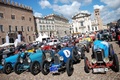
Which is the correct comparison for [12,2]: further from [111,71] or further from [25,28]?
[111,71]

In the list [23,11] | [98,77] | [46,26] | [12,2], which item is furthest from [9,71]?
[46,26]

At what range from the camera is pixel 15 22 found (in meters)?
37.7

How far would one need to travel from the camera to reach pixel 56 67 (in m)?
8.02

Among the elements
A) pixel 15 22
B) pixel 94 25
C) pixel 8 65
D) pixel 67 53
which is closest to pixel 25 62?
pixel 8 65

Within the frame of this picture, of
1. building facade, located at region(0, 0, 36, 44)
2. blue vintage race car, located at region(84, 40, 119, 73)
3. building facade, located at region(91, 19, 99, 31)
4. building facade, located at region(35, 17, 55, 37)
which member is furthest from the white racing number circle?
building facade, located at region(91, 19, 99, 31)

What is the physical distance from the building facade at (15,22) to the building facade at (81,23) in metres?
59.1

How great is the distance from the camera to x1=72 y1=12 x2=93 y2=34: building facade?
322 feet

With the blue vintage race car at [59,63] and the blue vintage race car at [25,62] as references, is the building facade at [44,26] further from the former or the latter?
the blue vintage race car at [59,63]

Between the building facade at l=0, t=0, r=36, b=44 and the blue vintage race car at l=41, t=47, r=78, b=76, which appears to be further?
the building facade at l=0, t=0, r=36, b=44

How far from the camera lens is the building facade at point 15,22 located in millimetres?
33531

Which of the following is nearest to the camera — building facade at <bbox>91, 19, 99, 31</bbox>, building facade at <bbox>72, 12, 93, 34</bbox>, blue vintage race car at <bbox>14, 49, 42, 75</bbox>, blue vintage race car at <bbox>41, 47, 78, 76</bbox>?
blue vintage race car at <bbox>41, 47, 78, 76</bbox>

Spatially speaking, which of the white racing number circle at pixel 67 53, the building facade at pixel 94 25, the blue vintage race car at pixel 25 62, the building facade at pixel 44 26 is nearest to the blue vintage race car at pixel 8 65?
the blue vintage race car at pixel 25 62

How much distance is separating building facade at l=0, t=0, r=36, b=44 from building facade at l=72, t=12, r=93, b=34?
2326 inches

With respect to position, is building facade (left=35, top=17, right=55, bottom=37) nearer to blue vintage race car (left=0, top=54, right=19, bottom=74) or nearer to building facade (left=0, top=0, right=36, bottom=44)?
building facade (left=0, top=0, right=36, bottom=44)
